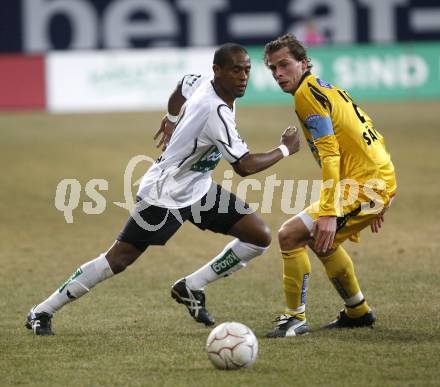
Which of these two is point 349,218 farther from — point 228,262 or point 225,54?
point 225,54

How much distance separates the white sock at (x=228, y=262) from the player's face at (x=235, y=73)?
1213mm

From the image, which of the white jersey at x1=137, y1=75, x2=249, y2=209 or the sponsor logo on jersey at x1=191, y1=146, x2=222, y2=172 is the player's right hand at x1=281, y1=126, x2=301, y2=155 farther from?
the sponsor logo on jersey at x1=191, y1=146, x2=222, y2=172

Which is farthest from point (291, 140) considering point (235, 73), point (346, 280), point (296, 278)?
point (346, 280)

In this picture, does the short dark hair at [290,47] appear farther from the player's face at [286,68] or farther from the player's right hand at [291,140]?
the player's right hand at [291,140]

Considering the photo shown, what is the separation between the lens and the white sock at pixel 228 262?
732 centimetres

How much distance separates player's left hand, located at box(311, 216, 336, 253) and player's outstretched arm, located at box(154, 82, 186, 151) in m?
1.61

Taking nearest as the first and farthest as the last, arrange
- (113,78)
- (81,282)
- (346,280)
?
1. (81,282)
2. (346,280)
3. (113,78)

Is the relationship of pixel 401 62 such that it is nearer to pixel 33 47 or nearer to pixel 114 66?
pixel 114 66

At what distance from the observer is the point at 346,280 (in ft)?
23.3

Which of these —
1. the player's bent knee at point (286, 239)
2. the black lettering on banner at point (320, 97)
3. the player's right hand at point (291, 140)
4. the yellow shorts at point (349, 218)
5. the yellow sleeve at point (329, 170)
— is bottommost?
the player's bent knee at point (286, 239)

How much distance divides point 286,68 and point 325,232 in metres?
1.14

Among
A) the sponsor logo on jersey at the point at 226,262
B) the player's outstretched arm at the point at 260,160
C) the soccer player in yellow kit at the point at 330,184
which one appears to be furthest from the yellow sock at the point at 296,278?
the player's outstretched arm at the point at 260,160

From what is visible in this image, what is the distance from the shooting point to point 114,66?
25.9m

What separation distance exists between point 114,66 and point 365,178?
1964 centimetres
